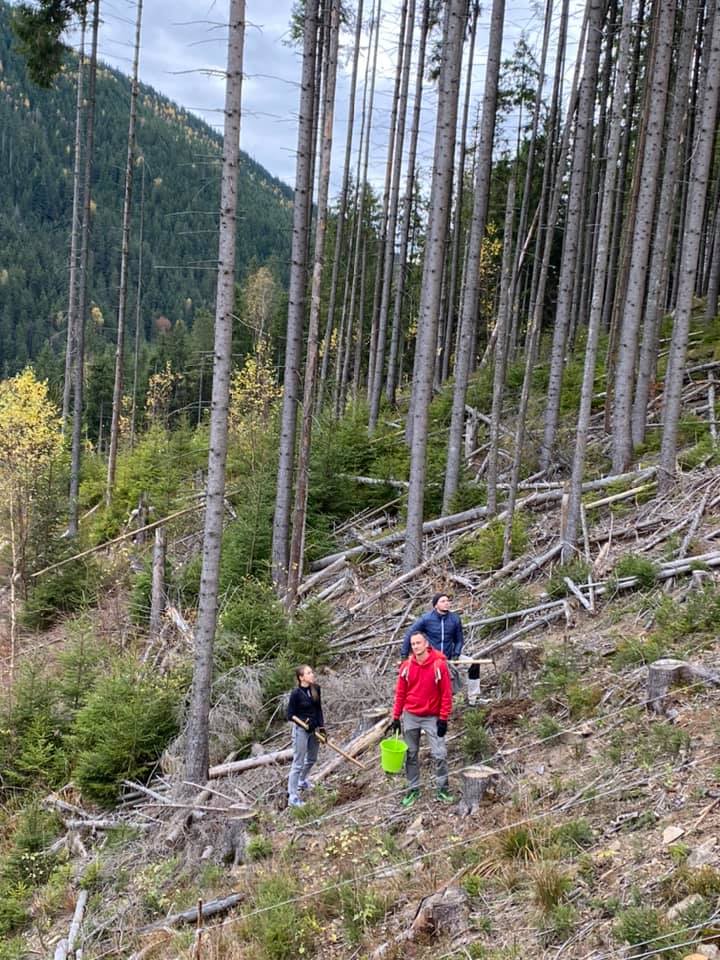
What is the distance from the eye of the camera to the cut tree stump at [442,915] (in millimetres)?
4398

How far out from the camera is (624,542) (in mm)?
9578

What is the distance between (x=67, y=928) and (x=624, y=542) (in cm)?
789

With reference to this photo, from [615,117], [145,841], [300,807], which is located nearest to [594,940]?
[300,807]

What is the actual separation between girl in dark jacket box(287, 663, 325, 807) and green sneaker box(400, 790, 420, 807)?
119 cm

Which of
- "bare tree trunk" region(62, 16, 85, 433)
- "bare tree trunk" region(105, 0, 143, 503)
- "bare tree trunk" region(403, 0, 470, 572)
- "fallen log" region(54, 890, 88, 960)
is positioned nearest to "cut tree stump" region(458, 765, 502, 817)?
"fallen log" region(54, 890, 88, 960)

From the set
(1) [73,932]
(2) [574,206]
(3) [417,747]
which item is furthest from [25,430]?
(3) [417,747]

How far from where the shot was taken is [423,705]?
617 cm

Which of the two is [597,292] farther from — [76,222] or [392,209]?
[76,222]

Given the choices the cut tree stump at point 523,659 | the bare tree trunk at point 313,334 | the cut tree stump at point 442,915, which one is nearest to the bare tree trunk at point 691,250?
the cut tree stump at point 523,659

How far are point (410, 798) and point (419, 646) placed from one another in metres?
1.32

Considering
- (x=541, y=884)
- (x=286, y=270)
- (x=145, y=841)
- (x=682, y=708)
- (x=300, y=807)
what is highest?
(x=286, y=270)

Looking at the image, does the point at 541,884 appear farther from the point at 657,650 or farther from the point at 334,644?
the point at 334,644

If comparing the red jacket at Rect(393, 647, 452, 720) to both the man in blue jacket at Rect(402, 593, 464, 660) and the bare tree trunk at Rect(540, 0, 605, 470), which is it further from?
the bare tree trunk at Rect(540, 0, 605, 470)

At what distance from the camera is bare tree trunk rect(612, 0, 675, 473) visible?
10281mm
